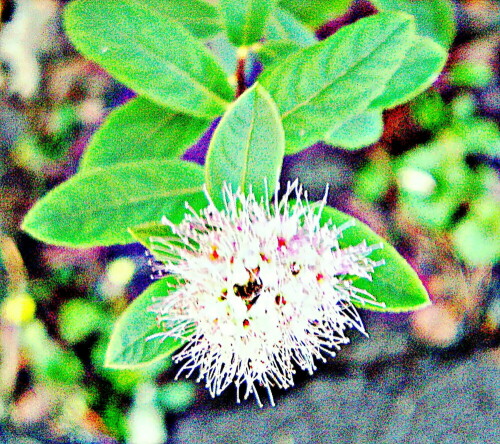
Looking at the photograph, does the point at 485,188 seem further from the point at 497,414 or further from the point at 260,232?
the point at 260,232

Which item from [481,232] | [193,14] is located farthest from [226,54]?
[481,232]

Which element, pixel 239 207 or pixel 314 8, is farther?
pixel 314 8

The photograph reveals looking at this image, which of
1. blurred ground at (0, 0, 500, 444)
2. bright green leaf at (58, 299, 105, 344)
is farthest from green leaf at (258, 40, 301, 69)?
bright green leaf at (58, 299, 105, 344)

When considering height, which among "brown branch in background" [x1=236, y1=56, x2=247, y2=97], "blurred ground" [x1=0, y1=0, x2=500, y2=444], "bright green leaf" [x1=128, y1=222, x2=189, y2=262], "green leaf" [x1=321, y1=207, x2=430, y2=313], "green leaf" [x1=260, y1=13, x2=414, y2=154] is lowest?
"blurred ground" [x1=0, y1=0, x2=500, y2=444]

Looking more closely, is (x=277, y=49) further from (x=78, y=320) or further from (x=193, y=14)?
(x=78, y=320)

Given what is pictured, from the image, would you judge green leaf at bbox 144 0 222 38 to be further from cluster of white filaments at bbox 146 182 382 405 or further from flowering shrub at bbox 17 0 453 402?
cluster of white filaments at bbox 146 182 382 405

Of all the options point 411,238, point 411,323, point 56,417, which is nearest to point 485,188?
point 411,238
